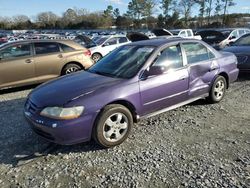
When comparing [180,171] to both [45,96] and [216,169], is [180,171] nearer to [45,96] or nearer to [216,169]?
[216,169]

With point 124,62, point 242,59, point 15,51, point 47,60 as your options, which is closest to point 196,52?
point 124,62

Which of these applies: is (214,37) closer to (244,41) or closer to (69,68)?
(244,41)

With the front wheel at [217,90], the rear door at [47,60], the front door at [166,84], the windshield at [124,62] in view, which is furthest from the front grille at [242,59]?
the rear door at [47,60]

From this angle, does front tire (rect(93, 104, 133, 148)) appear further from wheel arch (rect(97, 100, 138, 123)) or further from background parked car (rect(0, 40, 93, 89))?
background parked car (rect(0, 40, 93, 89))

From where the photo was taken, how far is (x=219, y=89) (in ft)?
20.4

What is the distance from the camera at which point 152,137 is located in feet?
15.3

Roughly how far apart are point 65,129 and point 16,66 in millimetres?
4730

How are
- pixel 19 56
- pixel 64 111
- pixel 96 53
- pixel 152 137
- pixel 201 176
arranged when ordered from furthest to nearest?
pixel 96 53
pixel 19 56
pixel 152 137
pixel 64 111
pixel 201 176

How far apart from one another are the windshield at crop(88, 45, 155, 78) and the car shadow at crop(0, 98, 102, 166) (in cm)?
125

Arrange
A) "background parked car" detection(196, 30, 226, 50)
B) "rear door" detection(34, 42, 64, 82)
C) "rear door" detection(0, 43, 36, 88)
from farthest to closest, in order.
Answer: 1. "background parked car" detection(196, 30, 226, 50)
2. "rear door" detection(34, 42, 64, 82)
3. "rear door" detection(0, 43, 36, 88)

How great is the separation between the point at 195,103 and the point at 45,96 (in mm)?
3364

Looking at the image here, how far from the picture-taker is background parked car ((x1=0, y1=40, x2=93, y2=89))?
26.0 ft

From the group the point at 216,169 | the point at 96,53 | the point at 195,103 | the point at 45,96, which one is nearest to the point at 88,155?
the point at 45,96

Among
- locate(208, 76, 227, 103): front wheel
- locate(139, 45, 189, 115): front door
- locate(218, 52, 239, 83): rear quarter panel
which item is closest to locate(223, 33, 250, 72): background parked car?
locate(218, 52, 239, 83): rear quarter panel
